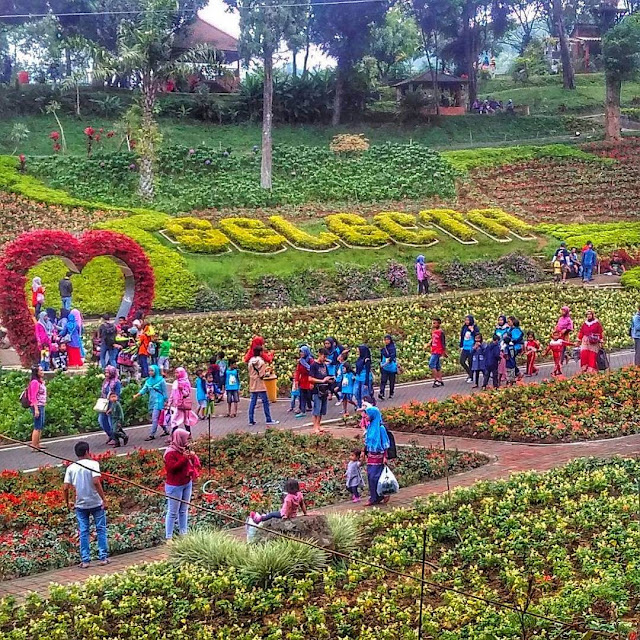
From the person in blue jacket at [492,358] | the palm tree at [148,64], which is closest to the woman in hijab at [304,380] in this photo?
the person in blue jacket at [492,358]

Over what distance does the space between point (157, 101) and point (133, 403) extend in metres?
29.2

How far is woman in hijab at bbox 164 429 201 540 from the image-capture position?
37.0 ft

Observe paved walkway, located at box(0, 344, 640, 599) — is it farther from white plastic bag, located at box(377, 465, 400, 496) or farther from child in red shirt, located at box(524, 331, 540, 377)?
child in red shirt, located at box(524, 331, 540, 377)

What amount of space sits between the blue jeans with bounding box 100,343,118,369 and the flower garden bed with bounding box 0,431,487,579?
414cm

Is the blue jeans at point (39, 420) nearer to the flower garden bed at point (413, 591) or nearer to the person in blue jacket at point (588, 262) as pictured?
the flower garden bed at point (413, 591)

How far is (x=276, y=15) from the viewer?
124ft

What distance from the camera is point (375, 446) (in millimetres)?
12625

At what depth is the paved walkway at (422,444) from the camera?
11000 mm

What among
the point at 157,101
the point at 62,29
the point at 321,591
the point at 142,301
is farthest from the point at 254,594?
the point at 62,29

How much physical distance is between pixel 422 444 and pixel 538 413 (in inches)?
87.4

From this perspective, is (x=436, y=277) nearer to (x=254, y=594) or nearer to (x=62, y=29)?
(x=254, y=594)

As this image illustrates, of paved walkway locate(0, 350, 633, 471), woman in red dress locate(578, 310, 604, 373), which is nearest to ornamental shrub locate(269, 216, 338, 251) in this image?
paved walkway locate(0, 350, 633, 471)

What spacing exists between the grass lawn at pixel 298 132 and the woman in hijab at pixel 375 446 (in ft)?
92.8

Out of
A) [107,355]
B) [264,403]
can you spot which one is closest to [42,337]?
[107,355]
